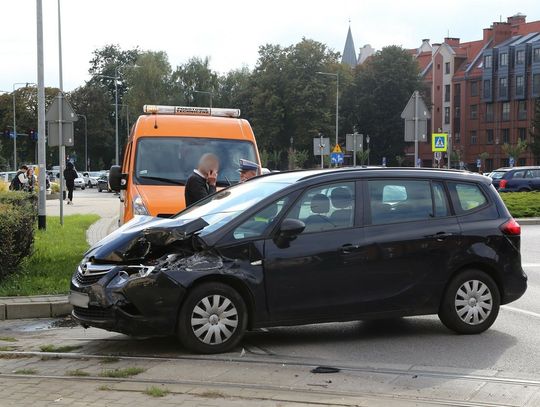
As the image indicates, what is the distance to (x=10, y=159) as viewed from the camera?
98.8m

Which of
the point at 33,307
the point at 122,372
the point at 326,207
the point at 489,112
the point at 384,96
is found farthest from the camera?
the point at 489,112

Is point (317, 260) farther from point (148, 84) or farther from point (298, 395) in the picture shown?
point (148, 84)

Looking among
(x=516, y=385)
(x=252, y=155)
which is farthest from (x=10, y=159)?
(x=516, y=385)

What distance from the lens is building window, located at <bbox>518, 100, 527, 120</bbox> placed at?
89562 millimetres

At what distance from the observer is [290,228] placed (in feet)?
22.6

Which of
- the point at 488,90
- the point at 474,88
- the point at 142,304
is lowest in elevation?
the point at 142,304

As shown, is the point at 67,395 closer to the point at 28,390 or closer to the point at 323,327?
the point at 28,390

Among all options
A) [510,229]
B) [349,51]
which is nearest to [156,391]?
[510,229]

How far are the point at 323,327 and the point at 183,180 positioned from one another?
432 centimetres

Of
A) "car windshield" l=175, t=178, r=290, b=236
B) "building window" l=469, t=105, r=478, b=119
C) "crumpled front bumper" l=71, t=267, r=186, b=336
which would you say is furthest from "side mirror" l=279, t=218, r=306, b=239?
"building window" l=469, t=105, r=478, b=119

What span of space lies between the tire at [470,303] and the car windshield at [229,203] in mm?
2004

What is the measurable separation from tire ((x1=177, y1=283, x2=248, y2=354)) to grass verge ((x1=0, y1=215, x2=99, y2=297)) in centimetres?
328

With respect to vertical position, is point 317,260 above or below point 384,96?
below

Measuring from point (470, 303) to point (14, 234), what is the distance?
19.1 feet
